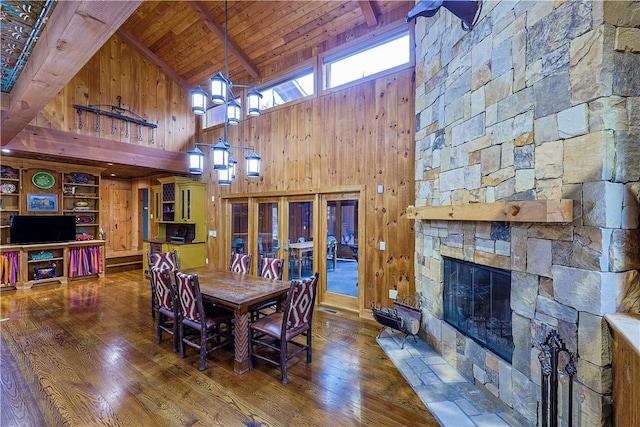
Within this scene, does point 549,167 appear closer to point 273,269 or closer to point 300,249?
point 273,269

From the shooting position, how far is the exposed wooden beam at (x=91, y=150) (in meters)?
4.82

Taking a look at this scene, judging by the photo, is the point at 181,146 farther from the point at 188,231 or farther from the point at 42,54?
the point at 42,54

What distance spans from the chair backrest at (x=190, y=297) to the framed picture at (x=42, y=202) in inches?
214

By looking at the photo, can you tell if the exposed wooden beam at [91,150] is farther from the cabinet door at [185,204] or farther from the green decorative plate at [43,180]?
the green decorative plate at [43,180]

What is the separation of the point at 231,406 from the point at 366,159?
10.9ft

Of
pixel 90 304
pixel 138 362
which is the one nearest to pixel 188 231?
pixel 90 304

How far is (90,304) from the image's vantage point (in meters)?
4.75

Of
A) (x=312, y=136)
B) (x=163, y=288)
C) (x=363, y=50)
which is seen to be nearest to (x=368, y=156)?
(x=312, y=136)

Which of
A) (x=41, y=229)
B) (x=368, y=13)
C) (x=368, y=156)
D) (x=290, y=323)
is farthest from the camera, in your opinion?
(x=41, y=229)

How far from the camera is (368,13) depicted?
4105mm

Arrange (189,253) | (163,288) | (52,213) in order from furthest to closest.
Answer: (189,253) → (52,213) → (163,288)

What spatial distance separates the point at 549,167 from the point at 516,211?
32 centimetres

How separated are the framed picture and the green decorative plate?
0.20 m

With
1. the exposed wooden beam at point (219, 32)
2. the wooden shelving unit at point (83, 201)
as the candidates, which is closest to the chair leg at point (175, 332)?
the exposed wooden beam at point (219, 32)
